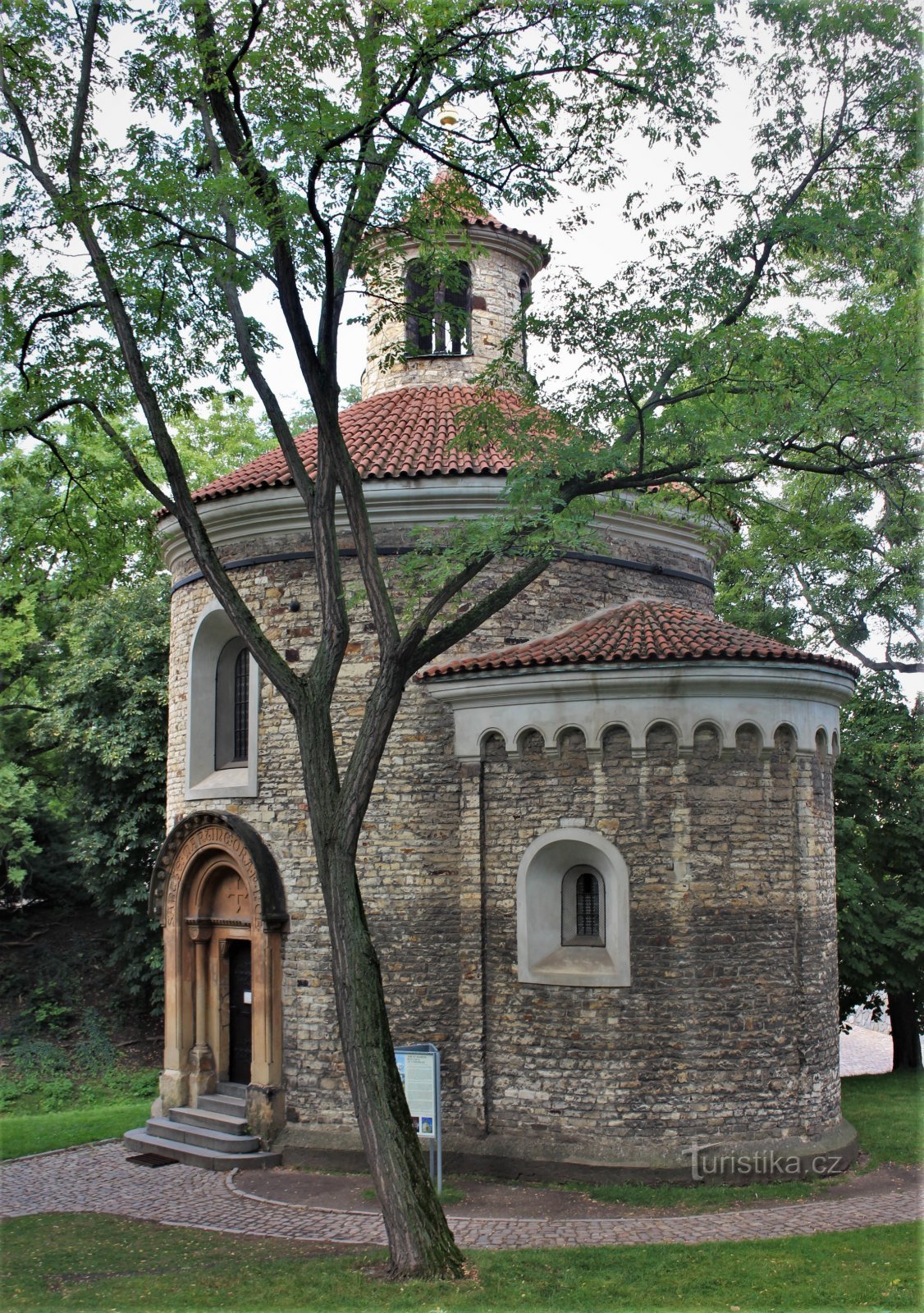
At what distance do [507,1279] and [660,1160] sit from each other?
339 centimetres

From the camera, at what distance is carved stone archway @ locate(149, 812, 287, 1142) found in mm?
14125

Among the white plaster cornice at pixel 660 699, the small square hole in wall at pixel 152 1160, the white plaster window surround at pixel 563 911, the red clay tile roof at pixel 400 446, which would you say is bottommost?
the small square hole in wall at pixel 152 1160

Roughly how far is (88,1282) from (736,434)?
918 cm

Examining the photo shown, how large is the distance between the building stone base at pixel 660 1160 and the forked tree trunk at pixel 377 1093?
3205mm

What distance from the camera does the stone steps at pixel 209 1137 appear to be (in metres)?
13.4

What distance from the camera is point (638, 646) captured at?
12438 millimetres

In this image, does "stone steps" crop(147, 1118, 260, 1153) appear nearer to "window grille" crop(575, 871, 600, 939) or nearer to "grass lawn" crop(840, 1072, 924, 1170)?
"window grille" crop(575, 871, 600, 939)

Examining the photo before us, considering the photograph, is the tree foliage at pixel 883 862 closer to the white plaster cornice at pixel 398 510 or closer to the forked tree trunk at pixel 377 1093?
the white plaster cornice at pixel 398 510

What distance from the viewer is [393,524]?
14.0 m

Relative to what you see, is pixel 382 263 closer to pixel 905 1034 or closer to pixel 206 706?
pixel 206 706

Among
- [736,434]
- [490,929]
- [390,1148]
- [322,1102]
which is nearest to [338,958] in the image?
[390,1148]

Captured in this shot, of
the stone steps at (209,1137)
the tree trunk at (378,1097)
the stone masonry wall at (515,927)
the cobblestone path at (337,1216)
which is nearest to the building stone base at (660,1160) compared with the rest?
the stone masonry wall at (515,927)

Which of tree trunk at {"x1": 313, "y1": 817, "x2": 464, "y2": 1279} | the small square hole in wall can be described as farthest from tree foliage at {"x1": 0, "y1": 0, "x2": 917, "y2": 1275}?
the small square hole in wall

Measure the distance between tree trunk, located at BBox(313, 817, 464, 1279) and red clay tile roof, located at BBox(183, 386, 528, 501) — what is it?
5.31m
